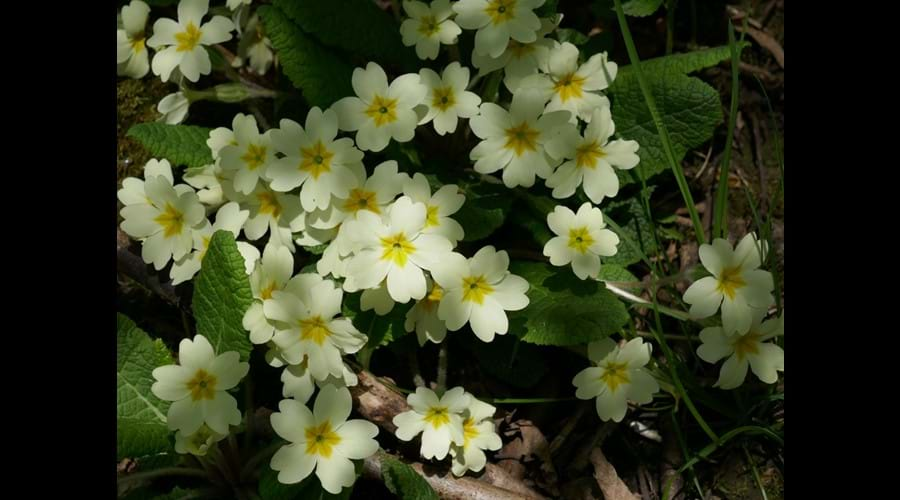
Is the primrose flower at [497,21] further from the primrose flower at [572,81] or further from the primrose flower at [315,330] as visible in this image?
the primrose flower at [315,330]

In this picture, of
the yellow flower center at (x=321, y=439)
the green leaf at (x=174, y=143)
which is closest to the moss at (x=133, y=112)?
the green leaf at (x=174, y=143)

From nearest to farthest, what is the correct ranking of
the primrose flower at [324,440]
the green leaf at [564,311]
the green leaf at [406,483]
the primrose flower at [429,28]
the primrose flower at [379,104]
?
the primrose flower at [324,440] → the green leaf at [406,483] → the green leaf at [564,311] → the primrose flower at [379,104] → the primrose flower at [429,28]

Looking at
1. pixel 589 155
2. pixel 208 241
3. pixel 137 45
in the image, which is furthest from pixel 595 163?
pixel 137 45

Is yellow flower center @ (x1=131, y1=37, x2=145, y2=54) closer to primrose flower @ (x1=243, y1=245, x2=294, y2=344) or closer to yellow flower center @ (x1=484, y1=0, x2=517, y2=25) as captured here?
primrose flower @ (x1=243, y1=245, x2=294, y2=344)

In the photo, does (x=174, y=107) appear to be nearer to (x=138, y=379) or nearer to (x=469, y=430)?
(x=138, y=379)

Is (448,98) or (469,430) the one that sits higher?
(448,98)
